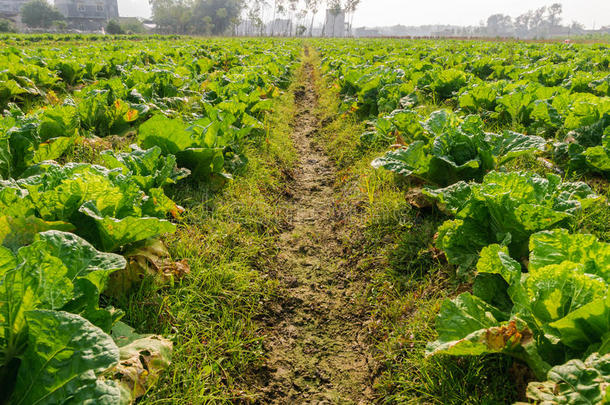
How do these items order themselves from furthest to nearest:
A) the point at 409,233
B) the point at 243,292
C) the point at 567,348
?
the point at 409,233 → the point at 243,292 → the point at 567,348

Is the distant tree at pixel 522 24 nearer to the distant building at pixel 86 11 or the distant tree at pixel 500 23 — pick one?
the distant tree at pixel 500 23

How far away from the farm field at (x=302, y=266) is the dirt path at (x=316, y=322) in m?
0.01

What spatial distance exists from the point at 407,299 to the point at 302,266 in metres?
1.01

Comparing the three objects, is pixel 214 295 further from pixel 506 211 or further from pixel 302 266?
pixel 506 211

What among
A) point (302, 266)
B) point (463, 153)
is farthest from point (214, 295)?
point (463, 153)

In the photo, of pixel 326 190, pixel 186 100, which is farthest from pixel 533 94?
pixel 186 100

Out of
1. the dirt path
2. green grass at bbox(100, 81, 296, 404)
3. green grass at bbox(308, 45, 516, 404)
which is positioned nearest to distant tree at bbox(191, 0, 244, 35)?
green grass at bbox(100, 81, 296, 404)

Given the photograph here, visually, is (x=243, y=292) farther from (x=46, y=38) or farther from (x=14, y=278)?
(x=46, y=38)

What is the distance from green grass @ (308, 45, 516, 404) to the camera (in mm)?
1986

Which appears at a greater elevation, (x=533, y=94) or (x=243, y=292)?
(x=533, y=94)

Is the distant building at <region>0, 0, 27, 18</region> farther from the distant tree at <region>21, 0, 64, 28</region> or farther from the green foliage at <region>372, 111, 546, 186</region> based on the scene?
the green foliage at <region>372, 111, 546, 186</region>

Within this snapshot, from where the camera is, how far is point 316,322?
A: 2.78 m

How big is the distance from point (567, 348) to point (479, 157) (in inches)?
73.5

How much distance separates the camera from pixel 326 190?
15.7 feet
